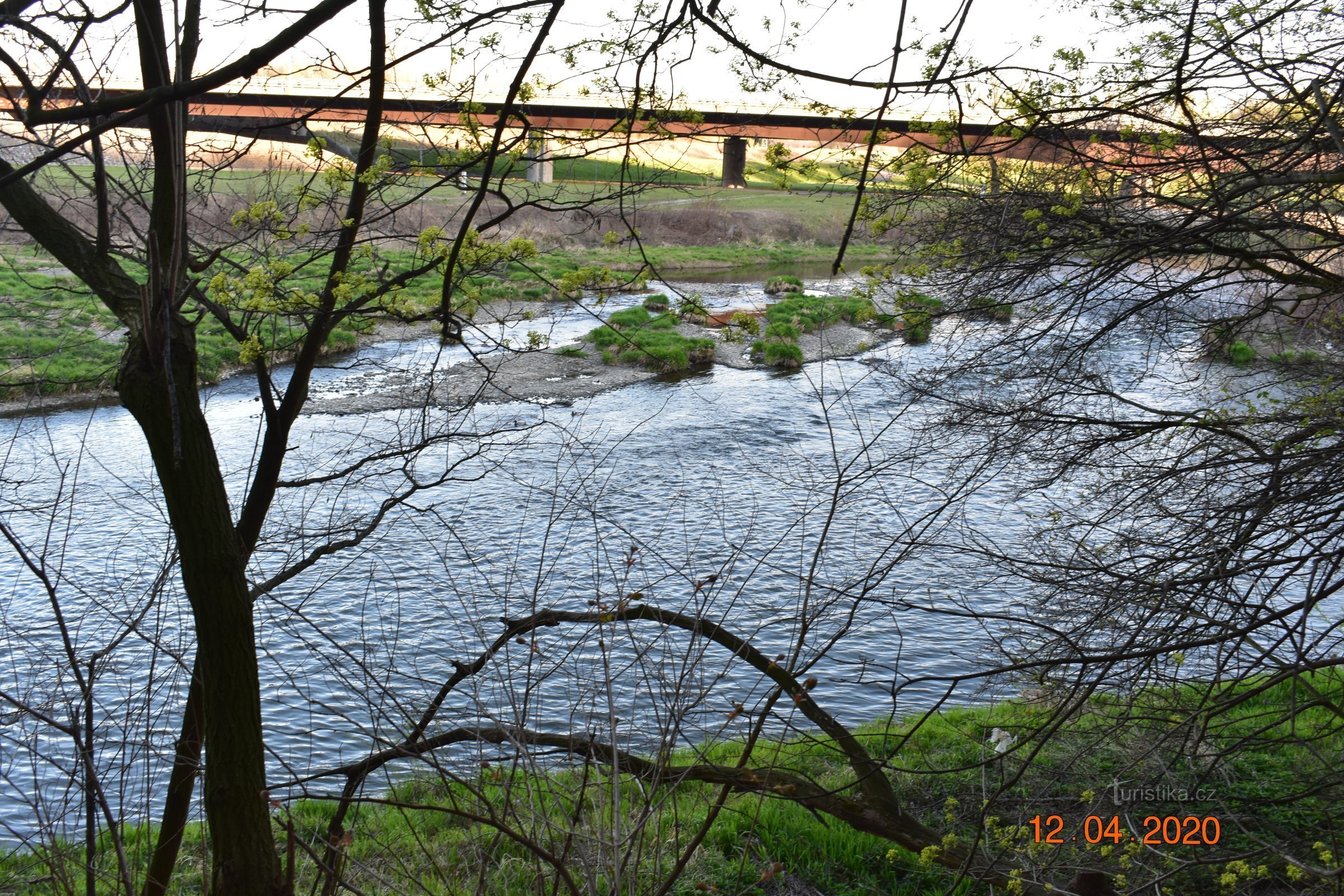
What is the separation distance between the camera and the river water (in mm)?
4664

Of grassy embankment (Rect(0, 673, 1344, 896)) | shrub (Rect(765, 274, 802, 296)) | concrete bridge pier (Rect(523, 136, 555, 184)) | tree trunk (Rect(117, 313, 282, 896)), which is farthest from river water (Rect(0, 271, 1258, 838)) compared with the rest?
shrub (Rect(765, 274, 802, 296))

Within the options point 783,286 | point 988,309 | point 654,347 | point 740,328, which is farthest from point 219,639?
point 783,286

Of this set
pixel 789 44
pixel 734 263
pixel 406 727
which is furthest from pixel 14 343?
pixel 734 263

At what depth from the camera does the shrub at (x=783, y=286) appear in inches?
1057

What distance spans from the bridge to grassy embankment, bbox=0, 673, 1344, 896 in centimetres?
205

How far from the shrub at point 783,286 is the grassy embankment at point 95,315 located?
12.7 feet

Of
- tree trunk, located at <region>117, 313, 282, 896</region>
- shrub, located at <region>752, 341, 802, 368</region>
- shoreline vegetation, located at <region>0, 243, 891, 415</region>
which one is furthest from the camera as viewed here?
shrub, located at <region>752, 341, 802, 368</region>

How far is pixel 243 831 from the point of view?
3213 millimetres

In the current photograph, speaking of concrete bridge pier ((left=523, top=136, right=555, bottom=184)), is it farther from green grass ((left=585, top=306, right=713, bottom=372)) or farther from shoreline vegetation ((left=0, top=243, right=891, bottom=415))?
green grass ((left=585, top=306, right=713, bottom=372))

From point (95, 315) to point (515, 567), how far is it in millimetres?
Result: 20007

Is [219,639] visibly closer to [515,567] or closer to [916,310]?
[515,567]

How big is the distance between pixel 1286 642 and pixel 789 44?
5.75 metres

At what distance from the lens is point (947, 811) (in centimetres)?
406

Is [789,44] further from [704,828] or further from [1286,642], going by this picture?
[1286,642]
